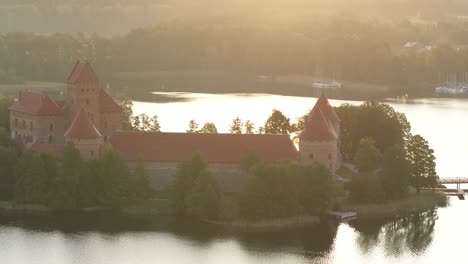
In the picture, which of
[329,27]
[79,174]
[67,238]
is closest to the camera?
[67,238]

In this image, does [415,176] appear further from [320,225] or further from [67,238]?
[67,238]

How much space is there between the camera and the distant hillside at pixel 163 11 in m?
146

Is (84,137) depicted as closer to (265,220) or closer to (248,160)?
(248,160)

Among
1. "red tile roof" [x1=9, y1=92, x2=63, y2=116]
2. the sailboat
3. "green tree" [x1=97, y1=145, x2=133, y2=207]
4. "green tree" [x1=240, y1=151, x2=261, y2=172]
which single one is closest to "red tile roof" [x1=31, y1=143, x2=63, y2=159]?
"green tree" [x1=97, y1=145, x2=133, y2=207]

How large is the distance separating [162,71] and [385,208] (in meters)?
62.8

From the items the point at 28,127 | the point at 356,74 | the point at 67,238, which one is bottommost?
the point at 67,238

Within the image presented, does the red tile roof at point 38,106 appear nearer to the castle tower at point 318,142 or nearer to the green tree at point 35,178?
the green tree at point 35,178

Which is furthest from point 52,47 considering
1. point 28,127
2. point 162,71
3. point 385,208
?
point 385,208

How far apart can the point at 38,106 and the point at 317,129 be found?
1275 cm

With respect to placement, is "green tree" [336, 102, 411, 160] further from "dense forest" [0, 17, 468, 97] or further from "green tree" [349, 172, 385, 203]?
"dense forest" [0, 17, 468, 97]

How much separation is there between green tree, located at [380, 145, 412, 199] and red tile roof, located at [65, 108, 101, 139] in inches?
482

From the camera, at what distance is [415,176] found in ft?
182

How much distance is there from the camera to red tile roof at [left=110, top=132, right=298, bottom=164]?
5338 cm

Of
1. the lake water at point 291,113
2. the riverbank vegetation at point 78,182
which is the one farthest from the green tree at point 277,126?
the riverbank vegetation at point 78,182
